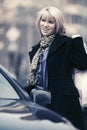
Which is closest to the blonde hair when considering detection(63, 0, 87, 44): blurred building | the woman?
the woman

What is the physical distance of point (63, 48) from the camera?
5.65 m

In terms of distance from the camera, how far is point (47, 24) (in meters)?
5.70

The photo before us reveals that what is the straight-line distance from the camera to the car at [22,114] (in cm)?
389

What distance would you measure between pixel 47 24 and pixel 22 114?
5.55 ft

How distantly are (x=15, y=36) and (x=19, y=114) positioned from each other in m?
63.1

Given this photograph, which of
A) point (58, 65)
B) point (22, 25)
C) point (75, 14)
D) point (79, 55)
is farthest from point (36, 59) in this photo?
point (75, 14)

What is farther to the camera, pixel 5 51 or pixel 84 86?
pixel 5 51

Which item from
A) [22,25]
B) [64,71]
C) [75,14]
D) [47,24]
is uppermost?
[47,24]

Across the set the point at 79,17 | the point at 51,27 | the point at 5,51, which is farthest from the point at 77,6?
the point at 51,27

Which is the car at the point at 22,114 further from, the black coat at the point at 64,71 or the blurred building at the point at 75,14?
the blurred building at the point at 75,14

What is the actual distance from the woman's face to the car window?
0.80 metres

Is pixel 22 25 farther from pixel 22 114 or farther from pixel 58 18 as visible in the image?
pixel 22 114

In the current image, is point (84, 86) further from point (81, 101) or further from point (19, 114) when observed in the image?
point (19, 114)

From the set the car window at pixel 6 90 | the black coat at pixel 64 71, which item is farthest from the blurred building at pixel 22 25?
the car window at pixel 6 90
